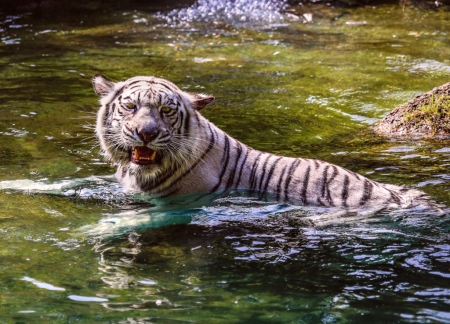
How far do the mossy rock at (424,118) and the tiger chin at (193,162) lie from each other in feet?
7.47

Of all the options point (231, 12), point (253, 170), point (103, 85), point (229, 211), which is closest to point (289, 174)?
point (253, 170)

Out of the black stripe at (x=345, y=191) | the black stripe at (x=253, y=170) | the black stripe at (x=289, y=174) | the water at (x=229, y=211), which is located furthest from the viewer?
the black stripe at (x=253, y=170)

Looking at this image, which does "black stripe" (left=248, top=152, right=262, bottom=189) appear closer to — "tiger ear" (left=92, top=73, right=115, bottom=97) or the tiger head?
the tiger head

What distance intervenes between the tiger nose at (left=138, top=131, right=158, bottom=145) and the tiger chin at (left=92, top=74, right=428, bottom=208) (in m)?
0.01

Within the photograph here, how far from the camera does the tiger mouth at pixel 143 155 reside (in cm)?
409

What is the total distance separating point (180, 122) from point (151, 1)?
11.3 m

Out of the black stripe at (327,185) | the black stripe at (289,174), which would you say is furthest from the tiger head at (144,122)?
the black stripe at (327,185)

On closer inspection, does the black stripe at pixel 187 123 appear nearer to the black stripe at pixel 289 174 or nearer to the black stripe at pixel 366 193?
the black stripe at pixel 289 174

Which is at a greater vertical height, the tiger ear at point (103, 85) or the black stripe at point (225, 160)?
the tiger ear at point (103, 85)

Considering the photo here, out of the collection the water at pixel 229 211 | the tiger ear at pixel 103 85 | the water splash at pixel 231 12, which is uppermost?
the water splash at pixel 231 12

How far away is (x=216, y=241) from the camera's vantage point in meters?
3.78

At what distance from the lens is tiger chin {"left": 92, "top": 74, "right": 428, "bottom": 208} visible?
4.12 meters

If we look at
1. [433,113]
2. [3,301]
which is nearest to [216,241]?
[3,301]

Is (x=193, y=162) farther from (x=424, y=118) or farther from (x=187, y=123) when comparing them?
(x=424, y=118)
